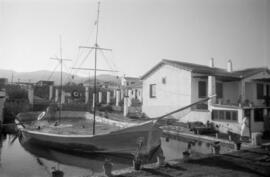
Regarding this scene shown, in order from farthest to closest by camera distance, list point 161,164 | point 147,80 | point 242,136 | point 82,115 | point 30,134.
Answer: point 82,115
point 147,80
point 30,134
point 242,136
point 161,164

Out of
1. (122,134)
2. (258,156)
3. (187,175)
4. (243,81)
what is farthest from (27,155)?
(243,81)

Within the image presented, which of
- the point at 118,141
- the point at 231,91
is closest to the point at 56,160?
the point at 118,141

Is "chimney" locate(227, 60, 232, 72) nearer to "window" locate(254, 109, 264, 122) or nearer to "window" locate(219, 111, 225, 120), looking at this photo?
"window" locate(254, 109, 264, 122)

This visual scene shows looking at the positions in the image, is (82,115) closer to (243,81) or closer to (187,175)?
(243,81)

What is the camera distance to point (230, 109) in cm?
1497

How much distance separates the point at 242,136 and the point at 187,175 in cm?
786

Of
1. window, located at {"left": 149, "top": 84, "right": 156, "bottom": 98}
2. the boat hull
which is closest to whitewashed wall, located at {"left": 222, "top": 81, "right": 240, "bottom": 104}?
window, located at {"left": 149, "top": 84, "right": 156, "bottom": 98}

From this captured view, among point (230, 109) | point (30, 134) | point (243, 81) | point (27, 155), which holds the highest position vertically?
point (243, 81)

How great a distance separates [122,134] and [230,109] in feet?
28.9

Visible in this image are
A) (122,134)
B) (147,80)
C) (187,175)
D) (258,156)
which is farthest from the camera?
(147,80)

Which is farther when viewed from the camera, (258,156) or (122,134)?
(122,134)

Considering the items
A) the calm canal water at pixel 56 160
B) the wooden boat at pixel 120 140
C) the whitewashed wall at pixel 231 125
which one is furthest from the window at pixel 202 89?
the wooden boat at pixel 120 140

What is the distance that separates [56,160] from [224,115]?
39.8 ft

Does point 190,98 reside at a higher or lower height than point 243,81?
lower
